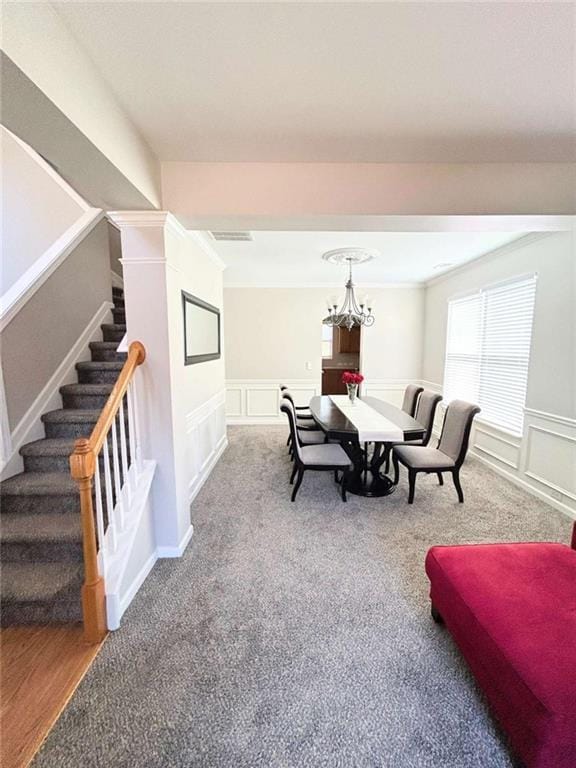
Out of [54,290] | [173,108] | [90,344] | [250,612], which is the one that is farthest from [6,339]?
[250,612]

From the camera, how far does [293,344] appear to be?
18.3 ft

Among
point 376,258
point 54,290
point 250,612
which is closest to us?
point 250,612

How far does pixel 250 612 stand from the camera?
1.69m

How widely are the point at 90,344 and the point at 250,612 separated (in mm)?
2788

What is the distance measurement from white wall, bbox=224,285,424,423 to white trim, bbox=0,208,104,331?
2628 millimetres

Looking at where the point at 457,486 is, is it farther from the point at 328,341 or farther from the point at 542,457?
the point at 328,341

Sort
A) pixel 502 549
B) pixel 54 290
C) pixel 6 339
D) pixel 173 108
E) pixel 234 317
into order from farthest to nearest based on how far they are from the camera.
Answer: pixel 234 317, pixel 54 290, pixel 6 339, pixel 502 549, pixel 173 108

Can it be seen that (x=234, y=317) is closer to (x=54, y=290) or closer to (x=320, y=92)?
(x=54, y=290)

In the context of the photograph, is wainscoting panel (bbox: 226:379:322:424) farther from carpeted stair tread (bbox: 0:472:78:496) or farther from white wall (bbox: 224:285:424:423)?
carpeted stair tread (bbox: 0:472:78:496)

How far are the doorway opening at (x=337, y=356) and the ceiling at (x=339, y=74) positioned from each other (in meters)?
5.65

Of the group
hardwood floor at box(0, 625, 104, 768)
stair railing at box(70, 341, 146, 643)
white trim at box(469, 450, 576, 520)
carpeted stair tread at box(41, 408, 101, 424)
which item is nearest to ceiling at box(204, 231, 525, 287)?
carpeted stair tread at box(41, 408, 101, 424)

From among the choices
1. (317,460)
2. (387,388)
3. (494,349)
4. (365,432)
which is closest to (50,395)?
(317,460)

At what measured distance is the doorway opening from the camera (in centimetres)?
737

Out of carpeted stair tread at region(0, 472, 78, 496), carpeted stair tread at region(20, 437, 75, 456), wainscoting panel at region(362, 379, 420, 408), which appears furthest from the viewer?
wainscoting panel at region(362, 379, 420, 408)
